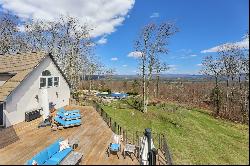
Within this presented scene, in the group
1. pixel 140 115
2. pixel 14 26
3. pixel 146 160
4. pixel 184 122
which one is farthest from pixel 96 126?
pixel 14 26

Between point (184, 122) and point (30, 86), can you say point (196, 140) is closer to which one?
point (184, 122)

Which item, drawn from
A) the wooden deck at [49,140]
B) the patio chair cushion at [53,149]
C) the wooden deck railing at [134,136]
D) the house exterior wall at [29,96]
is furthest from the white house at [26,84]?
the patio chair cushion at [53,149]

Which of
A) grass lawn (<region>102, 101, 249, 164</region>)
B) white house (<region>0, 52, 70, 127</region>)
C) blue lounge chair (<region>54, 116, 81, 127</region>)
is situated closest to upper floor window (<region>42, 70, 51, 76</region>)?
white house (<region>0, 52, 70, 127</region>)

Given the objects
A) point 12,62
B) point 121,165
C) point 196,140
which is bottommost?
point 196,140

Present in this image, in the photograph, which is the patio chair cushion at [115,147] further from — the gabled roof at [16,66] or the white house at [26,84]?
the gabled roof at [16,66]

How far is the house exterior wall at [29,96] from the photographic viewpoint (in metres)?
21.8

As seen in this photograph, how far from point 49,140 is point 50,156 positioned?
430 centimetres

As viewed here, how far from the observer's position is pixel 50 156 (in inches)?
584

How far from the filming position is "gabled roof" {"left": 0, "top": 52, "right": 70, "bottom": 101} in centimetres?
2203

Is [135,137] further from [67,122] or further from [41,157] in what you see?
[41,157]

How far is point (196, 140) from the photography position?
88.6ft

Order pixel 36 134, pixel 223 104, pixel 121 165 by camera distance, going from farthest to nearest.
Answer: pixel 223 104 → pixel 36 134 → pixel 121 165

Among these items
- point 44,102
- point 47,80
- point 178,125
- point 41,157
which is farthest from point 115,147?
point 178,125

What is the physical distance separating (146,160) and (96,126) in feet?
30.3
